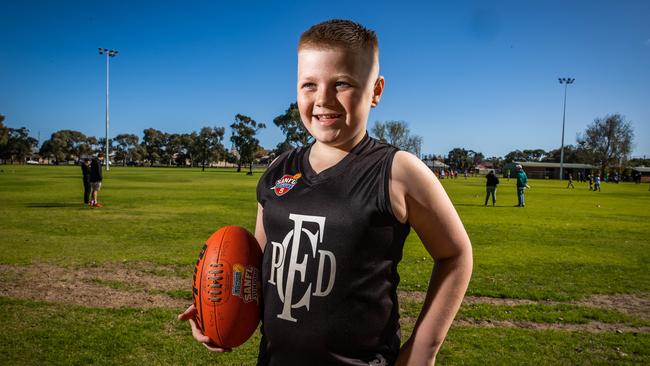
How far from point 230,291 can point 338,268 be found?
2.52ft

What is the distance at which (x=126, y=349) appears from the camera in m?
4.45

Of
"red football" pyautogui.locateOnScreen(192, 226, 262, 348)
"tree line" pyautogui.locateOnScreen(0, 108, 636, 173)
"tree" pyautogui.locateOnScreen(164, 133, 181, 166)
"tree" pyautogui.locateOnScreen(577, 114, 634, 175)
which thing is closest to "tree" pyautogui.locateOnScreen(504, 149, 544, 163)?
"tree line" pyautogui.locateOnScreen(0, 108, 636, 173)

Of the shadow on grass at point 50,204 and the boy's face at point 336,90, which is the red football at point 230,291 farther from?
the shadow on grass at point 50,204

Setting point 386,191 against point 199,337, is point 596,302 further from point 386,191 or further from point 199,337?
point 199,337

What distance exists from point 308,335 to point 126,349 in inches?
149

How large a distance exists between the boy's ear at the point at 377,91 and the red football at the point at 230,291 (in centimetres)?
102

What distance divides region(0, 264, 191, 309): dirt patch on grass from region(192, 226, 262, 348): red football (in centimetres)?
410

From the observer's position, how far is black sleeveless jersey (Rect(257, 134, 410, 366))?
1572 mm

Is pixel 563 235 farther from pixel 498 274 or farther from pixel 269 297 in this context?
pixel 269 297

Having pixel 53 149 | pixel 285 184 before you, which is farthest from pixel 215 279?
pixel 53 149

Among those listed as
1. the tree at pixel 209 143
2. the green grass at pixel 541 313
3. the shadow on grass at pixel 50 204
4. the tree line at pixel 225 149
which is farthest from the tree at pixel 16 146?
the green grass at pixel 541 313

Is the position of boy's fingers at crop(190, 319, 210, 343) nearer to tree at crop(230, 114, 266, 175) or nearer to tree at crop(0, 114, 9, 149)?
tree at crop(230, 114, 266, 175)

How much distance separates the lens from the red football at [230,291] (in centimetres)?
202

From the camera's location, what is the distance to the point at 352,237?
1.56 m
